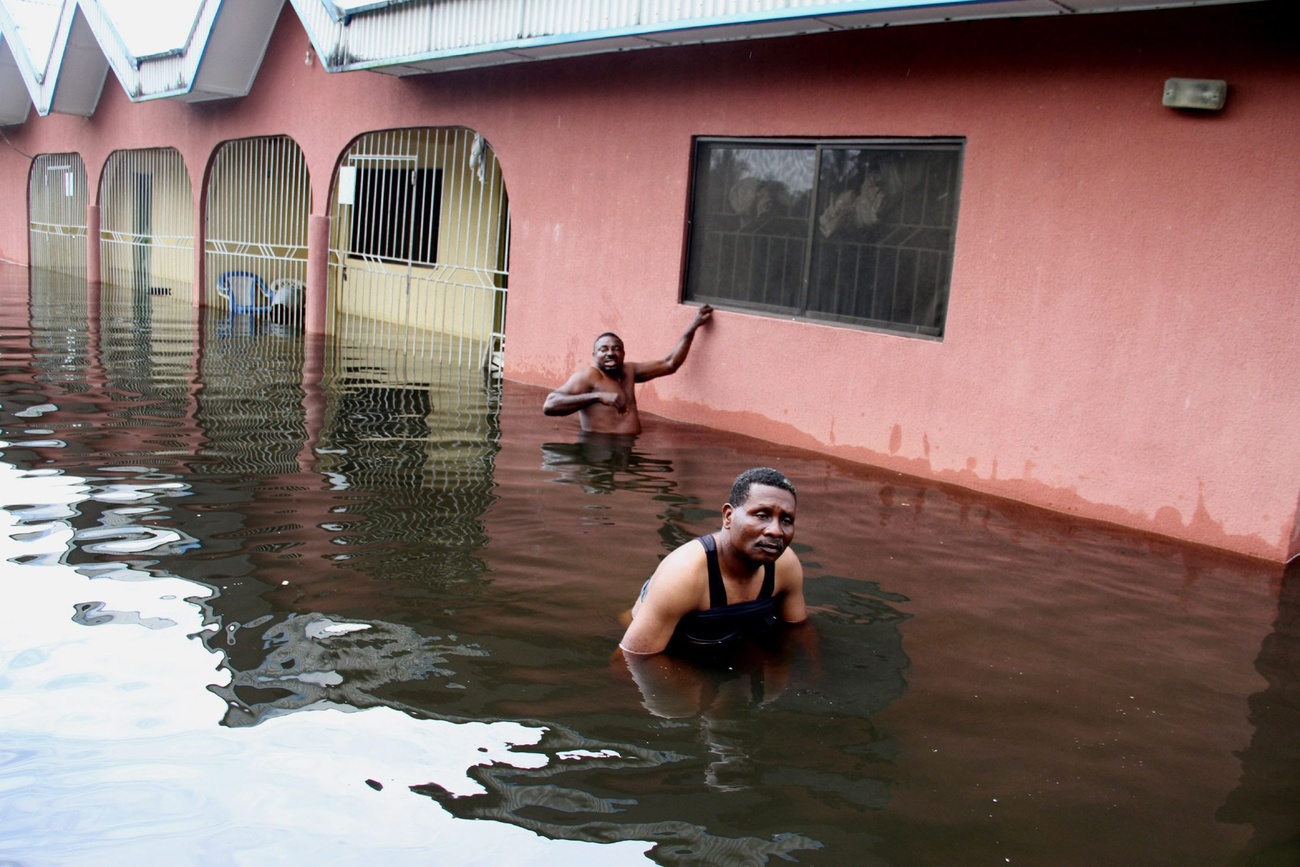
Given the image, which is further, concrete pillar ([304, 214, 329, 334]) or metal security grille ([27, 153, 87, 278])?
metal security grille ([27, 153, 87, 278])

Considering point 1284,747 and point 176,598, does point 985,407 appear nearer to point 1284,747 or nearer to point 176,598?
point 1284,747

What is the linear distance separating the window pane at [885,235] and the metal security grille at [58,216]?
21.8 m

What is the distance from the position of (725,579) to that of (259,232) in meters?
18.4

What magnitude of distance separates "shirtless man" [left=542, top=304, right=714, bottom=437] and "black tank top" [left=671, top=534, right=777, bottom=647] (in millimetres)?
4431

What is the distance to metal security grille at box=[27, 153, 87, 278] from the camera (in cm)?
2586

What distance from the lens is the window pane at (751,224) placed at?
915 cm

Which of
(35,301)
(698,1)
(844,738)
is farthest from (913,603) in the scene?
(35,301)

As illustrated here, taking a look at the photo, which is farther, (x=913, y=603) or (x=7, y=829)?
(x=913, y=603)

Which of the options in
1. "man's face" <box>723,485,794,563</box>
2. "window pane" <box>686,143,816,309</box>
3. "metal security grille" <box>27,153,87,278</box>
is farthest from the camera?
"metal security grille" <box>27,153,87,278</box>

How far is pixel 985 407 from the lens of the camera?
26.0 feet

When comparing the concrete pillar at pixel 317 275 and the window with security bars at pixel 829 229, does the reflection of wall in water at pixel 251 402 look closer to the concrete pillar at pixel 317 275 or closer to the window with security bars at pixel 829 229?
the concrete pillar at pixel 317 275

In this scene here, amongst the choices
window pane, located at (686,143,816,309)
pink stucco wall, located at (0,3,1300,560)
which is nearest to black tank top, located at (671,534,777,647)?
pink stucco wall, located at (0,3,1300,560)

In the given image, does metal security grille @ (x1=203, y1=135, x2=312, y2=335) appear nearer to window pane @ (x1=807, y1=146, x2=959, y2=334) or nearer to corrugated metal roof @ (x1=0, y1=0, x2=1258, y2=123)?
corrugated metal roof @ (x1=0, y1=0, x2=1258, y2=123)

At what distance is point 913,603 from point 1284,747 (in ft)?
5.66
